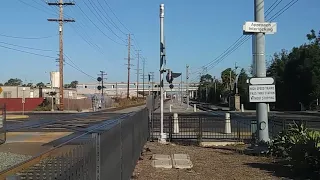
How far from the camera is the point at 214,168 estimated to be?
36.2ft

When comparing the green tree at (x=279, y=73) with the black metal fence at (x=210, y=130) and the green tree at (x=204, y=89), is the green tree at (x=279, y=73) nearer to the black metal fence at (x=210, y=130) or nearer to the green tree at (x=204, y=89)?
the black metal fence at (x=210, y=130)

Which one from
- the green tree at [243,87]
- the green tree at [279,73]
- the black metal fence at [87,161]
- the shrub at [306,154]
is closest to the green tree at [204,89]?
the green tree at [243,87]

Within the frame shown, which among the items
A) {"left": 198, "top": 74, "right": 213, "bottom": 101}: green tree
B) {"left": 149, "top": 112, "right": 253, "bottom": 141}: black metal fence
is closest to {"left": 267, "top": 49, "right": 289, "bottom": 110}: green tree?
{"left": 149, "top": 112, "right": 253, "bottom": 141}: black metal fence

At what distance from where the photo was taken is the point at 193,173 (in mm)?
10336

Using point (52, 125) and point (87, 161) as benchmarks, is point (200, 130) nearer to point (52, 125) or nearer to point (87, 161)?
point (52, 125)

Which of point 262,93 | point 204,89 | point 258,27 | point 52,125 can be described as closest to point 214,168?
point 262,93

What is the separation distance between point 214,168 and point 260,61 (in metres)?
4.60

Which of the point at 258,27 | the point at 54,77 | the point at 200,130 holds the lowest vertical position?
the point at 200,130

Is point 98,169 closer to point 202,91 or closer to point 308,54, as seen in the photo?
point 308,54

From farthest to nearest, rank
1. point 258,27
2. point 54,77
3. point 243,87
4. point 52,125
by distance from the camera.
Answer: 1. point 243,87
2. point 54,77
3. point 52,125
4. point 258,27

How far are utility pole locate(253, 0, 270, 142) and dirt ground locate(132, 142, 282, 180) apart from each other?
45.3 inches

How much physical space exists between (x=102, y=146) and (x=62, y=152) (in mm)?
1462

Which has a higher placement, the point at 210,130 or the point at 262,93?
the point at 262,93

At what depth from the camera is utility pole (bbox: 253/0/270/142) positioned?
13930mm
